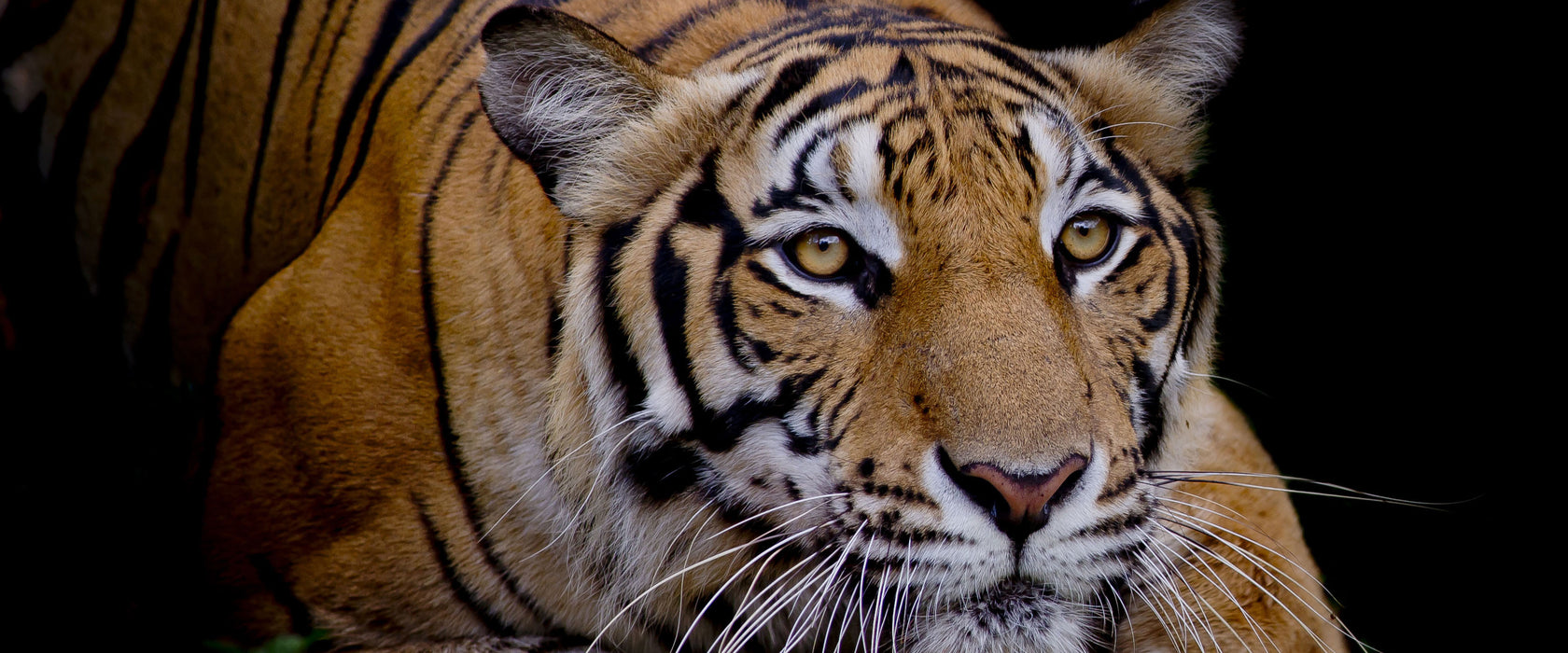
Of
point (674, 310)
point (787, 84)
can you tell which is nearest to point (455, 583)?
point (674, 310)

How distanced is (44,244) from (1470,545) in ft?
9.25

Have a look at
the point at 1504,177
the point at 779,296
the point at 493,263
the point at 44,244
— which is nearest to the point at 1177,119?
the point at 779,296

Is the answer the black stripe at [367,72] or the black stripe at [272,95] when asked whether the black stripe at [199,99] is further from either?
the black stripe at [367,72]

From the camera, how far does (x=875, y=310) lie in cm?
139

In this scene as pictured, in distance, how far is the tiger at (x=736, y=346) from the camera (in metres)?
1.33

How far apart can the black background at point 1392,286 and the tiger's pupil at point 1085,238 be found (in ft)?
2.42

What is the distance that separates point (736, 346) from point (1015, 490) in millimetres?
381

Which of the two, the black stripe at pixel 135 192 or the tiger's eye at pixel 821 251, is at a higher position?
the black stripe at pixel 135 192

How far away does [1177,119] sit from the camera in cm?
166

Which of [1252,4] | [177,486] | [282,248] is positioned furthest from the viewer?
[282,248]

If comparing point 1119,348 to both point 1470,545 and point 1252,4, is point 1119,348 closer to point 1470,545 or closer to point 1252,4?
point 1252,4

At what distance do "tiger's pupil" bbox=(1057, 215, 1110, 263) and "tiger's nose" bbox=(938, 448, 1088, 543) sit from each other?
30 centimetres

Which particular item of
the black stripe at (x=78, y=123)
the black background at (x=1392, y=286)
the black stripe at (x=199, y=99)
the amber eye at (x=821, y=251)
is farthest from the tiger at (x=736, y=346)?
the black background at (x=1392, y=286)

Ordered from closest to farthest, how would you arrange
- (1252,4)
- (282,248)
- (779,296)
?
(779,296) < (1252,4) < (282,248)
